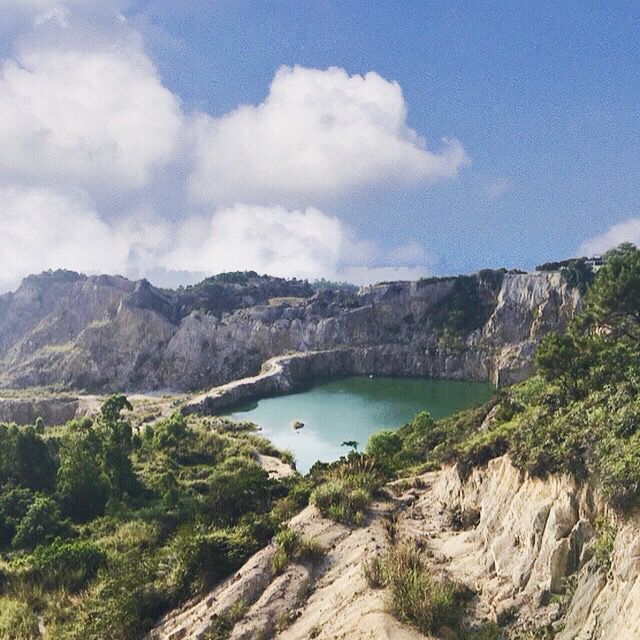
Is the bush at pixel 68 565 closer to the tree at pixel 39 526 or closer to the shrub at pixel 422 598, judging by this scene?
the tree at pixel 39 526

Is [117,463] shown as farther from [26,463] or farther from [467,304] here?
[467,304]

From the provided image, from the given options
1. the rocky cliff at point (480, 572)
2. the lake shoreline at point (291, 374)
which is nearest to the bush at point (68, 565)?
the rocky cliff at point (480, 572)

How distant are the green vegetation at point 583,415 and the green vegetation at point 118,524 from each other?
22.3 feet

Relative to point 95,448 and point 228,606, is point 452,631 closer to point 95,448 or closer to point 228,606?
point 228,606

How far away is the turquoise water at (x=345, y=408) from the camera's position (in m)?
51.9

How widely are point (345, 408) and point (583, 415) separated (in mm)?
52823

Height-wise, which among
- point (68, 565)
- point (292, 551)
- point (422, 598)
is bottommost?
point (68, 565)

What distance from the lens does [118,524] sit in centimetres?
2734

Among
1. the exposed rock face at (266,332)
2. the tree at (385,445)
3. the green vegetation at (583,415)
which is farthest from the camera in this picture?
the exposed rock face at (266,332)

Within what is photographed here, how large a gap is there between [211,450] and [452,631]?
3459 centimetres

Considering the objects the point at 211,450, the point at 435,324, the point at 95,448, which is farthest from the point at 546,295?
the point at 95,448

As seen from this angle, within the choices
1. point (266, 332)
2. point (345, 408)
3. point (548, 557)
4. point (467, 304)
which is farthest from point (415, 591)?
point (266, 332)

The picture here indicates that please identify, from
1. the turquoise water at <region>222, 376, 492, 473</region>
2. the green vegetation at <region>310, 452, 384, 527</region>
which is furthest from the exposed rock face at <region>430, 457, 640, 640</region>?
the turquoise water at <region>222, 376, 492, 473</region>

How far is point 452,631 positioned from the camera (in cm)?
1174
